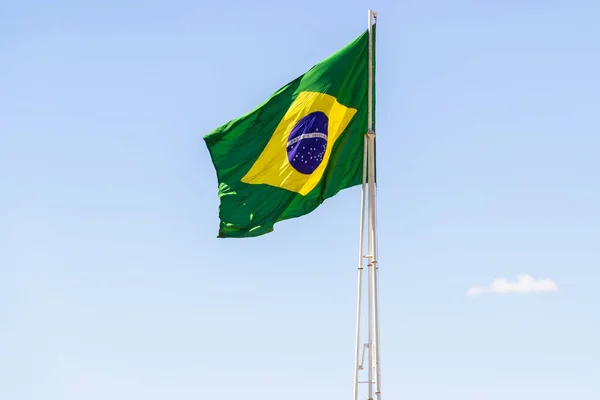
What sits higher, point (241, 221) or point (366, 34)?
point (366, 34)

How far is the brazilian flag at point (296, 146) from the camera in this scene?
25.0 m

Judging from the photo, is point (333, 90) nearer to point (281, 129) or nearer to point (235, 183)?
point (281, 129)

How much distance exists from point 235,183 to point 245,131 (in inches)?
57.6

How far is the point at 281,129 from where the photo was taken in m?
25.2

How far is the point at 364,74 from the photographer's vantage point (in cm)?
2550

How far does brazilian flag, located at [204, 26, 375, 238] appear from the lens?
81.9 ft

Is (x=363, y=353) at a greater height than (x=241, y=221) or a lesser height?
lesser

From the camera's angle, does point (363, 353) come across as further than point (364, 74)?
No

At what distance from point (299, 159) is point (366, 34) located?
12.9 feet

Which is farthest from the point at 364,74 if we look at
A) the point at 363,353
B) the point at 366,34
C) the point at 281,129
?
the point at 363,353

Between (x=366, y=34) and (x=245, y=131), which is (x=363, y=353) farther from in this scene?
(x=366, y=34)

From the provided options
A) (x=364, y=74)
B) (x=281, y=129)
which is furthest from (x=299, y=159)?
(x=364, y=74)

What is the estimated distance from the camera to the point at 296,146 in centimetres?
2502

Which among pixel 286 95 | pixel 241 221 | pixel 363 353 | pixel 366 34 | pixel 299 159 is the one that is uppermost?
pixel 366 34
